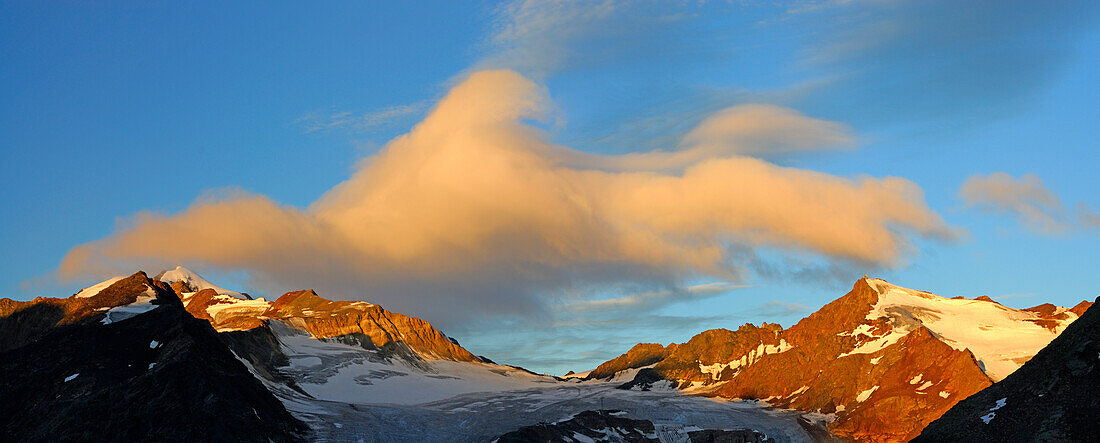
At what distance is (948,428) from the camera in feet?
223

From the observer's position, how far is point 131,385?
154 meters

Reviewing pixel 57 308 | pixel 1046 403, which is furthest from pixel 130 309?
pixel 1046 403

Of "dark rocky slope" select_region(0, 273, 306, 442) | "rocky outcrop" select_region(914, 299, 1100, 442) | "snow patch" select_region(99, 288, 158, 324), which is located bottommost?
"rocky outcrop" select_region(914, 299, 1100, 442)

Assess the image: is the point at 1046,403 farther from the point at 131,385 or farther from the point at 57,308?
the point at 57,308

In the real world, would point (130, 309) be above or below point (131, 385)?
above

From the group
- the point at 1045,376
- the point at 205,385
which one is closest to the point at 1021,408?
the point at 1045,376

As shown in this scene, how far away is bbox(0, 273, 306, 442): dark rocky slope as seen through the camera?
14712cm

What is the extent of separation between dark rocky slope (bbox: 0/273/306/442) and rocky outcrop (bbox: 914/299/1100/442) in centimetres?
11666

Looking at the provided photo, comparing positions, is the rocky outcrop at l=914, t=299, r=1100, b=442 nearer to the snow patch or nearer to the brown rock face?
the snow patch

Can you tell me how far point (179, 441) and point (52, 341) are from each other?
107ft

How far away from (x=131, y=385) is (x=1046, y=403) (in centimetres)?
13276

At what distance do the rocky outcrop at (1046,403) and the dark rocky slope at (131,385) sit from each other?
116658 mm

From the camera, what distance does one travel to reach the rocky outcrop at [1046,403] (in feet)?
205

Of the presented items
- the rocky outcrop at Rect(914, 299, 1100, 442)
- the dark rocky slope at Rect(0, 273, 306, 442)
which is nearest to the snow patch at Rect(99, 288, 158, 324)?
the dark rocky slope at Rect(0, 273, 306, 442)
